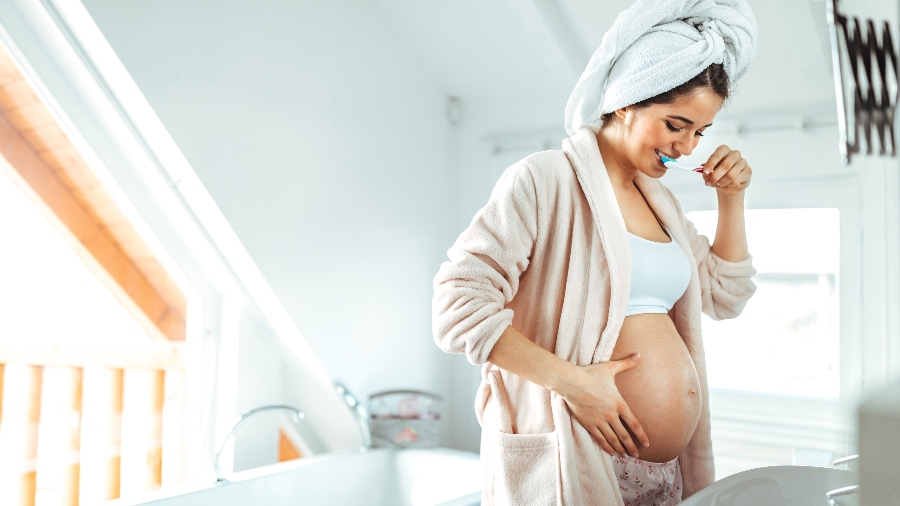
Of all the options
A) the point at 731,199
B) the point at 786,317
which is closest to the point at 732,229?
the point at 731,199

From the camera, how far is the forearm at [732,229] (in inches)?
47.3

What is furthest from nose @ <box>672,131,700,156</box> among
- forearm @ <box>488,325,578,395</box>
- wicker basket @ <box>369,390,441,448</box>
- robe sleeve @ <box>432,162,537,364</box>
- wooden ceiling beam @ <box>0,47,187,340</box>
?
wicker basket @ <box>369,390,441,448</box>

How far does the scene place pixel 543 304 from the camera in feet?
3.39

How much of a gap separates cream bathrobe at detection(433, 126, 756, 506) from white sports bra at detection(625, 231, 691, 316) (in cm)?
5

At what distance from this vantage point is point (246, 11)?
197 cm

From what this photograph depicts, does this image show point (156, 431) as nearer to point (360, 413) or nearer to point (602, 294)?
point (360, 413)

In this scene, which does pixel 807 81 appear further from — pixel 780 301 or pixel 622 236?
pixel 622 236

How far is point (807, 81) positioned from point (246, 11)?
5.02ft

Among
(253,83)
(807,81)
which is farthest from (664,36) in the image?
(253,83)

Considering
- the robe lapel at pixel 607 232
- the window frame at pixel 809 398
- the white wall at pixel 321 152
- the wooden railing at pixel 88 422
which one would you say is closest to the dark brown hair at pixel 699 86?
the robe lapel at pixel 607 232

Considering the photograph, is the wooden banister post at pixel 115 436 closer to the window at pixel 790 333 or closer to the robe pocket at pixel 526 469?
the robe pocket at pixel 526 469

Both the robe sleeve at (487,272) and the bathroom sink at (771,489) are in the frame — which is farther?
the robe sleeve at (487,272)

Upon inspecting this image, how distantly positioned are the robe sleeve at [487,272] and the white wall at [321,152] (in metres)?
1.10

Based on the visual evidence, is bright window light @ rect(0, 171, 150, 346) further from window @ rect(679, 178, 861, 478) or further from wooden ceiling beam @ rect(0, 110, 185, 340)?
window @ rect(679, 178, 861, 478)
